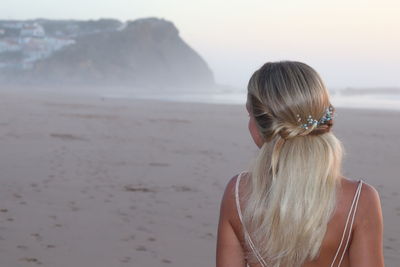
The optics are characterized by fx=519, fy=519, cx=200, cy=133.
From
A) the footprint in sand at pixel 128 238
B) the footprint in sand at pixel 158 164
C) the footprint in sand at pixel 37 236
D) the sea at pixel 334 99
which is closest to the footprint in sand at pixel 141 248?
the footprint in sand at pixel 128 238

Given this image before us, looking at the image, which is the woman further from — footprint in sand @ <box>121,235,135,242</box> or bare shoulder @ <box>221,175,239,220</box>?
footprint in sand @ <box>121,235,135,242</box>

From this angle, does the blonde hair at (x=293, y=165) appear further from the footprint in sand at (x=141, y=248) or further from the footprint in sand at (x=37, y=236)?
the footprint in sand at (x=37, y=236)

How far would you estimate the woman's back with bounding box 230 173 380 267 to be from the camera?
1.38 metres

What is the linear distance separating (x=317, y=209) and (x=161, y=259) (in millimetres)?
3124

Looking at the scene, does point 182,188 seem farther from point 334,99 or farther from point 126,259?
point 334,99

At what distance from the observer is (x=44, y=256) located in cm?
422

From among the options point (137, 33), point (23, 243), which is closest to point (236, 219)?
point (23, 243)

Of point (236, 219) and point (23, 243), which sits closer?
point (236, 219)

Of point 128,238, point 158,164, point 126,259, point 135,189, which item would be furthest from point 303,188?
point 158,164

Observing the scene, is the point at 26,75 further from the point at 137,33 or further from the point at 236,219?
the point at 236,219

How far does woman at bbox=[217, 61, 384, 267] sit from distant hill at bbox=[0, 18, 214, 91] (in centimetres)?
9250

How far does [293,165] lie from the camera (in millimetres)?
1403

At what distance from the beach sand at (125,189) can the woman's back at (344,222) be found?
2933 millimetres

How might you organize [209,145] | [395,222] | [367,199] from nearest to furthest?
[367,199] → [395,222] → [209,145]
